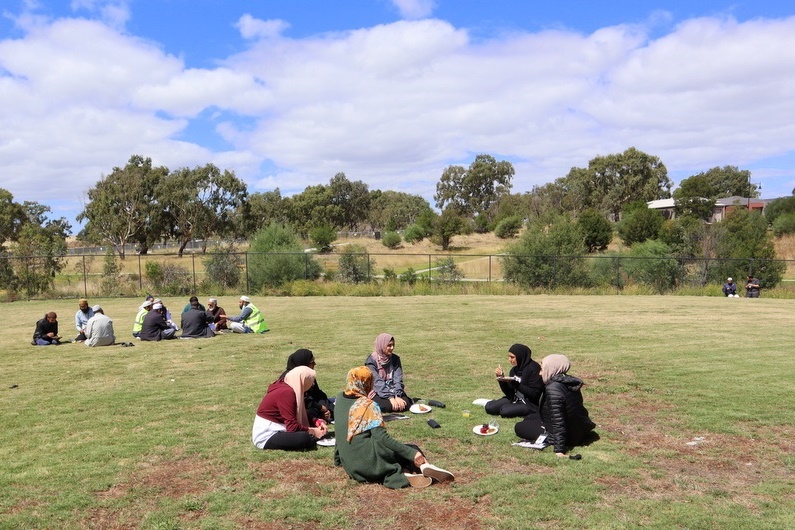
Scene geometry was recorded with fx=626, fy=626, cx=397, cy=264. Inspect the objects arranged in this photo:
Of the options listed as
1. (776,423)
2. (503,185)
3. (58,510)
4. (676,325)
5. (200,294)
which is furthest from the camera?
(503,185)

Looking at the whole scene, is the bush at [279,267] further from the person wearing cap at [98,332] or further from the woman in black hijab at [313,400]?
the woman in black hijab at [313,400]

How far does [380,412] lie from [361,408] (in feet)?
1.82

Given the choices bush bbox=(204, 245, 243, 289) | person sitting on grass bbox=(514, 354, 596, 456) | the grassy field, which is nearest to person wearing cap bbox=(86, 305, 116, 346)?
the grassy field

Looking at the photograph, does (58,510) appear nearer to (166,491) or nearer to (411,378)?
(166,491)

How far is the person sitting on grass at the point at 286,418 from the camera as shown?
6707 mm

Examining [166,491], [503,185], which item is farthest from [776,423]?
[503,185]

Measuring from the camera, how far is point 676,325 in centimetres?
1753

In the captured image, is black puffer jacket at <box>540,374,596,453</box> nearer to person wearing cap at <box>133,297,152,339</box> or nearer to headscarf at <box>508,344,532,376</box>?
headscarf at <box>508,344,532,376</box>

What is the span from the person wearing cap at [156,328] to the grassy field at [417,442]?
48cm

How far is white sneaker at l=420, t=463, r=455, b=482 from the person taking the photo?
564cm

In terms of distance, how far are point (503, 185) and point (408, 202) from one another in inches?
969

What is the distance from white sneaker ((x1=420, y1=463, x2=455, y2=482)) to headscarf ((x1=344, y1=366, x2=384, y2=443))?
548 mm

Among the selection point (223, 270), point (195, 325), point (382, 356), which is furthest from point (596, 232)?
point (382, 356)

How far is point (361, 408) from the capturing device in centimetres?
576
